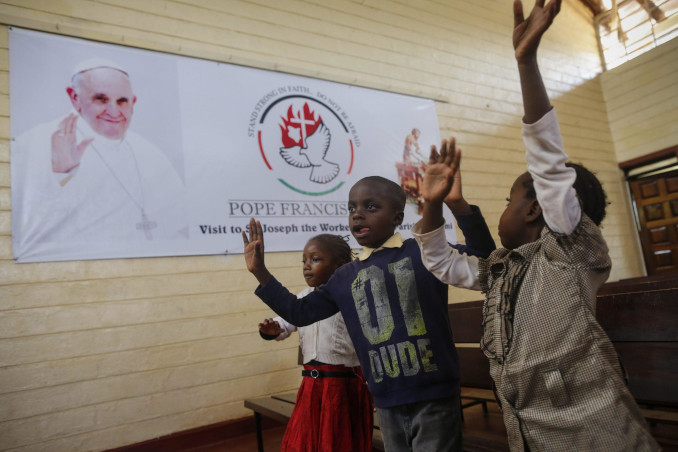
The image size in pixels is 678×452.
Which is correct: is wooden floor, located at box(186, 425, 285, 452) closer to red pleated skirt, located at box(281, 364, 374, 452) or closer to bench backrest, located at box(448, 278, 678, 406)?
red pleated skirt, located at box(281, 364, 374, 452)

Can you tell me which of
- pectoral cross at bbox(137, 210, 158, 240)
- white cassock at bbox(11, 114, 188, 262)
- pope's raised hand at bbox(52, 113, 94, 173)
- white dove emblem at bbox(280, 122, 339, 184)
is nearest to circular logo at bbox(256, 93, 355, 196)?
white dove emblem at bbox(280, 122, 339, 184)

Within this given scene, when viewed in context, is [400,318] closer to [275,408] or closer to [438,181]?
[438,181]

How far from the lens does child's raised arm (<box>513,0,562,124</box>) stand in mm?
1052

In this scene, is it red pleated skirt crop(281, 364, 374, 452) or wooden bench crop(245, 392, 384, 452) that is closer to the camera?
red pleated skirt crop(281, 364, 374, 452)

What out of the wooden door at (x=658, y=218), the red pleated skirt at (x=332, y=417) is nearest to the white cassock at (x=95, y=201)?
the red pleated skirt at (x=332, y=417)

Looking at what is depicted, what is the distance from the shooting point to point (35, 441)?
2834 millimetres

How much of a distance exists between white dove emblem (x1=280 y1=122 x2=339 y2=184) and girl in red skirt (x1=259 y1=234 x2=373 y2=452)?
2215 mm

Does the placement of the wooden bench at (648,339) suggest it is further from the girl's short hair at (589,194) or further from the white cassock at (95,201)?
the white cassock at (95,201)

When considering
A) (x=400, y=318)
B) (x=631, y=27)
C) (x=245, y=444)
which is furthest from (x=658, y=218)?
(x=400, y=318)

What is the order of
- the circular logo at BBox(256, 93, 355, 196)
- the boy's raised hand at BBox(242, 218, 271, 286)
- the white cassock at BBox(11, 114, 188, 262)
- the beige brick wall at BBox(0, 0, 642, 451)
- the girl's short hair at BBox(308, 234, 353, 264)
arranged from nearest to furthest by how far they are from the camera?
the boy's raised hand at BBox(242, 218, 271, 286), the girl's short hair at BBox(308, 234, 353, 264), the beige brick wall at BBox(0, 0, 642, 451), the white cassock at BBox(11, 114, 188, 262), the circular logo at BBox(256, 93, 355, 196)

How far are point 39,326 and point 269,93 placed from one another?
2.37 metres

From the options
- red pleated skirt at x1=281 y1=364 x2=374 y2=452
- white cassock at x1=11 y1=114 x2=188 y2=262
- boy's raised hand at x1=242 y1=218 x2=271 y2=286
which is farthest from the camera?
white cassock at x1=11 y1=114 x2=188 y2=262

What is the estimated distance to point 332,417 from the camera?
5.94ft

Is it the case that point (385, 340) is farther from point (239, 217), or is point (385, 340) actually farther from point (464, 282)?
point (239, 217)
